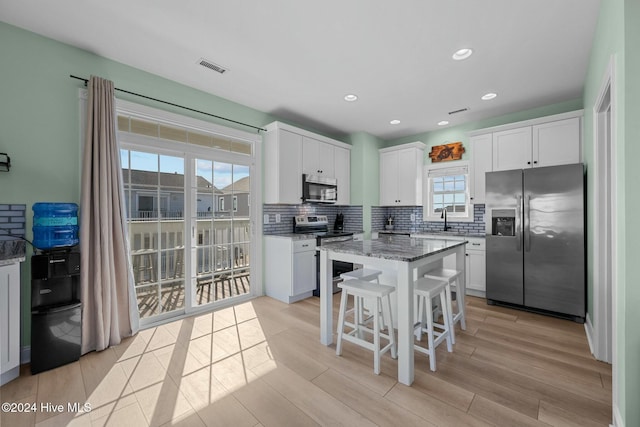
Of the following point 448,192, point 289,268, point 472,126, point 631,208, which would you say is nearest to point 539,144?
point 472,126

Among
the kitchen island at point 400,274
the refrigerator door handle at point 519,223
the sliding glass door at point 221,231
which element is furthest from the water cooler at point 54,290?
the refrigerator door handle at point 519,223

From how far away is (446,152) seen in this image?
466 centimetres

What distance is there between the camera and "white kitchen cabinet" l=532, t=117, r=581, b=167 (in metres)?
3.33

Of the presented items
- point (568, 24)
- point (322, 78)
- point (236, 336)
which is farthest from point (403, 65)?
point (236, 336)

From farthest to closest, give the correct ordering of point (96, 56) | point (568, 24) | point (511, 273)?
point (511, 273) → point (96, 56) → point (568, 24)

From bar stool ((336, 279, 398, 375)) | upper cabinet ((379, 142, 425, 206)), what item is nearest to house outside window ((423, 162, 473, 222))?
upper cabinet ((379, 142, 425, 206))

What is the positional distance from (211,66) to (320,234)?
8.14ft

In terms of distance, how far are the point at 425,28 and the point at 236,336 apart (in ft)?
10.5

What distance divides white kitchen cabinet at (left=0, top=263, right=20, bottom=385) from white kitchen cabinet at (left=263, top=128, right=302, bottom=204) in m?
2.53

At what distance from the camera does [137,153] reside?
2.88 metres

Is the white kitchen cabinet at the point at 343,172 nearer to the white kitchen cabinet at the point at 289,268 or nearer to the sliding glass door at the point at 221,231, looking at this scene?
the white kitchen cabinet at the point at 289,268

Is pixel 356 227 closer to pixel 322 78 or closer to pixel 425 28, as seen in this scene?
pixel 322 78

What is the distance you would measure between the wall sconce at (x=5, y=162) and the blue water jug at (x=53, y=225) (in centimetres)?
37

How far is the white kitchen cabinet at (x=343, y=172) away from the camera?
4.72 meters
